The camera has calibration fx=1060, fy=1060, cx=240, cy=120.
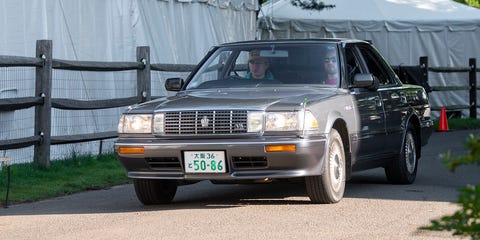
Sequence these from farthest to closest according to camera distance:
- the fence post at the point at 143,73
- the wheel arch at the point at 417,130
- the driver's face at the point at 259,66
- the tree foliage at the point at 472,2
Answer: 1. the tree foliage at the point at 472,2
2. the fence post at the point at 143,73
3. the wheel arch at the point at 417,130
4. the driver's face at the point at 259,66

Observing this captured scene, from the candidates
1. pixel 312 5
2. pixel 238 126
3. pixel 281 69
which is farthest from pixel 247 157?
pixel 312 5

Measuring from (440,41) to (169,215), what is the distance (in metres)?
19.3

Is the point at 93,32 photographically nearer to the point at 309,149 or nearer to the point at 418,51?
the point at 309,149

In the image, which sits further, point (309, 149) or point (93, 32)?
point (93, 32)

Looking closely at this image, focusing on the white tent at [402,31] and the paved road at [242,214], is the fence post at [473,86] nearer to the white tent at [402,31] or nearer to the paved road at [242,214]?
the white tent at [402,31]

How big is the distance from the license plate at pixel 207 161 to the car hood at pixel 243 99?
0.39m

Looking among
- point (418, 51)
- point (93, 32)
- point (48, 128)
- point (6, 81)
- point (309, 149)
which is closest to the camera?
point (309, 149)


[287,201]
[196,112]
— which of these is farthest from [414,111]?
[196,112]

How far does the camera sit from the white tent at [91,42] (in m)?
13.8

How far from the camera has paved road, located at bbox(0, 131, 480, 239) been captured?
7379 millimetres

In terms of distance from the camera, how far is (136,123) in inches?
345

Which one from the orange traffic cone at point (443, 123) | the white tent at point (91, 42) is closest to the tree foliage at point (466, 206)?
the white tent at point (91, 42)

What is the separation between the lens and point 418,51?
26578 millimetres

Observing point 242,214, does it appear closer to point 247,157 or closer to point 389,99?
point 247,157
